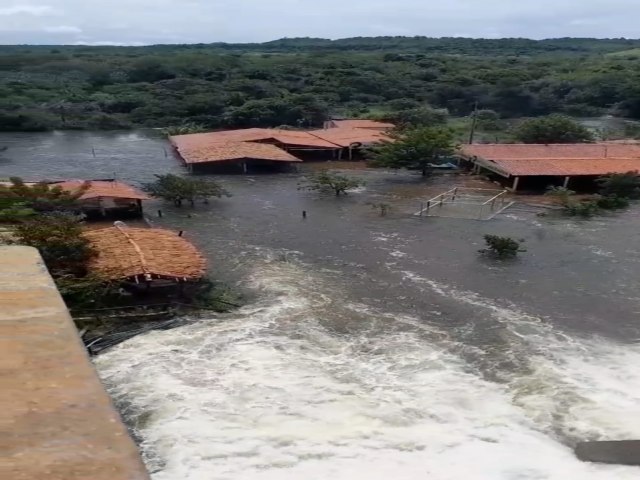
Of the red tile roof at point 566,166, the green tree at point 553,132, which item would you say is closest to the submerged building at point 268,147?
the red tile roof at point 566,166

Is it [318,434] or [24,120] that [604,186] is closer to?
[318,434]

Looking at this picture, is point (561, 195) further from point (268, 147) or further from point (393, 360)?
point (393, 360)

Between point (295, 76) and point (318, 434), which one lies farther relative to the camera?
point (295, 76)

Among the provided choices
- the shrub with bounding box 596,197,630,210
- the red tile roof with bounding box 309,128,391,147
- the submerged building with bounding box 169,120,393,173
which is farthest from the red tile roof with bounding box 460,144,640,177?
the submerged building with bounding box 169,120,393,173

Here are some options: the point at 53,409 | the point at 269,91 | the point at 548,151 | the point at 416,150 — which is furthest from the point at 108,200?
the point at 269,91

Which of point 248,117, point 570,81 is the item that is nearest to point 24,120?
point 248,117
